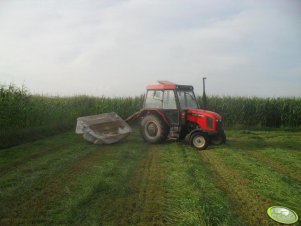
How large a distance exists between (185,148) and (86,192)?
15.7ft

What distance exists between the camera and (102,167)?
6.62 metres

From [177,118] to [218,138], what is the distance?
1.53m

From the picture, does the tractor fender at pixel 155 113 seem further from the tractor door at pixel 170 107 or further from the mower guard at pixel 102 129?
the mower guard at pixel 102 129

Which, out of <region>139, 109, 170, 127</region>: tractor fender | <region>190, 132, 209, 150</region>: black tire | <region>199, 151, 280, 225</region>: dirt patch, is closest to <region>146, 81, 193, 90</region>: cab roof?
<region>139, 109, 170, 127</region>: tractor fender

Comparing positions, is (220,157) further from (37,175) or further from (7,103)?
(7,103)

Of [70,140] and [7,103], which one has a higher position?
[7,103]

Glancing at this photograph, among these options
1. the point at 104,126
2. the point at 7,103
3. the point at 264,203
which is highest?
the point at 7,103

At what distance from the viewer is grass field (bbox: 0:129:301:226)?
4082 mm

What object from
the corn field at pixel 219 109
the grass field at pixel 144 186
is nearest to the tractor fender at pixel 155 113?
the grass field at pixel 144 186

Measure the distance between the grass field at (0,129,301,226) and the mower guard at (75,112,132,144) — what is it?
98 centimetres

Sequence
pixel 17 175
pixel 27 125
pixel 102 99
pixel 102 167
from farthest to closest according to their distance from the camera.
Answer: pixel 102 99 < pixel 27 125 < pixel 102 167 < pixel 17 175

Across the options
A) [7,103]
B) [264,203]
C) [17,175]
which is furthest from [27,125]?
[264,203]

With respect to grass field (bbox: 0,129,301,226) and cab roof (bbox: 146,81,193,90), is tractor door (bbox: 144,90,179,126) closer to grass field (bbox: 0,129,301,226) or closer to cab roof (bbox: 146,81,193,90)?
cab roof (bbox: 146,81,193,90)

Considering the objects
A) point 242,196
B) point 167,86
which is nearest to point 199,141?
point 167,86
